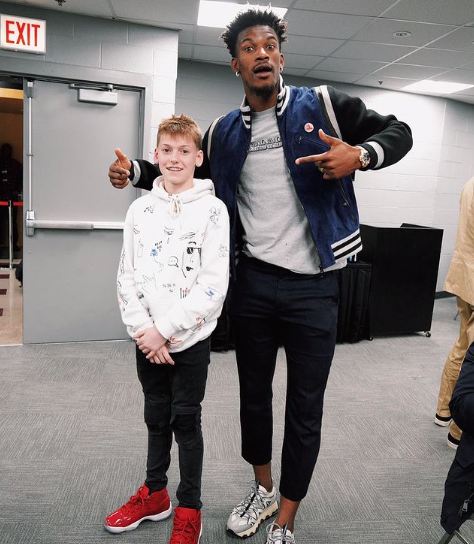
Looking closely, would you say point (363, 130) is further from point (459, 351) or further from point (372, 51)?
point (372, 51)

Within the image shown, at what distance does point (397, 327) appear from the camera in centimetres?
424

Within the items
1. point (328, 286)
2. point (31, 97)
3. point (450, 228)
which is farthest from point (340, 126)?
point (450, 228)

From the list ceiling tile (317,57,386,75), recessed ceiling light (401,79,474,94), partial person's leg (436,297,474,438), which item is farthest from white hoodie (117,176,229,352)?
recessed ceiling light (401,79,474,94)

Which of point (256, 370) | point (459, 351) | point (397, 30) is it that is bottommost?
point (459, 351)

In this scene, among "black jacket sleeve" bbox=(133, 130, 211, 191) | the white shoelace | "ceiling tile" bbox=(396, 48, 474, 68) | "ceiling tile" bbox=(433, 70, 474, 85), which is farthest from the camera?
"ceiling tile" bbox=(433, 70, 474, 85)

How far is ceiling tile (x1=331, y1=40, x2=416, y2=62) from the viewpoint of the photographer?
3.94m

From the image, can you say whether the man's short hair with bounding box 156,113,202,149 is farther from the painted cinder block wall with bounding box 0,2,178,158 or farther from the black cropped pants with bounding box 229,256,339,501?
the painted cinder block wall with bounding box 0,2,178,158

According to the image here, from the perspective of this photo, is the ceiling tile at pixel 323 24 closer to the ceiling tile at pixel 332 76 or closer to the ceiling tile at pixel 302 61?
the ceiling tile at pixel 302 61

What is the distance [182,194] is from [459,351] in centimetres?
180

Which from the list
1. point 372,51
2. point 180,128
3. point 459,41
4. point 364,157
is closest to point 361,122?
point 364,157

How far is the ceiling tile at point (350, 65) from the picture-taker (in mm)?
4465

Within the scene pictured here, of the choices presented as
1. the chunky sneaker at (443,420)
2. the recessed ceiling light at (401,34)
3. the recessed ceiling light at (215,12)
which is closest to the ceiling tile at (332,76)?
the recessed ceiling light at (401,34)

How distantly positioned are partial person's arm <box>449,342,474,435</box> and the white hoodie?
28.9 inches

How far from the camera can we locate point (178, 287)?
1424 millimetres
